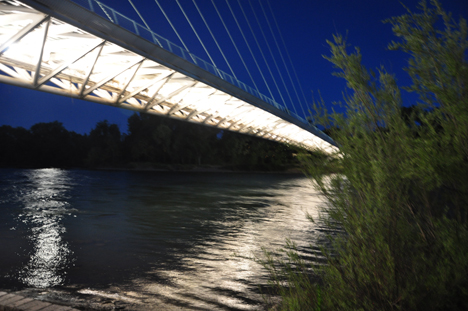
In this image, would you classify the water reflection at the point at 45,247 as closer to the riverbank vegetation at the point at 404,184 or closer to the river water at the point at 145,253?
the river water at the point at 145,253

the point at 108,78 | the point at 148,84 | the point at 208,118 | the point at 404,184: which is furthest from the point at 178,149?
the point at 404,184

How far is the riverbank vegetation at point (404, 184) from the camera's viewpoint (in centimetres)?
308

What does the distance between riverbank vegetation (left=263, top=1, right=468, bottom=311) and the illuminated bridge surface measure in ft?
2.74

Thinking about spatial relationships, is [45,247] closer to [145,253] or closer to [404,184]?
[145,253]

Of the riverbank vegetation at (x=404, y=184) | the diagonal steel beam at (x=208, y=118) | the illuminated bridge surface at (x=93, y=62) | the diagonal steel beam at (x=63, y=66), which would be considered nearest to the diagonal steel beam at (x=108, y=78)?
the illuminated bridge surface at (x=93, y=62)

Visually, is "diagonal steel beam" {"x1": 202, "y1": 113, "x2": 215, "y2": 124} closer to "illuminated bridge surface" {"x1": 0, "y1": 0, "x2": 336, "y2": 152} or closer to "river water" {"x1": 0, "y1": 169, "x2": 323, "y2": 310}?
"illuminated bridge surface" {"x1": 0, "y1": 0, "x2": 336, "y2": 152}

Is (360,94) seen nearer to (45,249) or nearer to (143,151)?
(45,249)

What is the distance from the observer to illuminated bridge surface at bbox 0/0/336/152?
10.5 meters

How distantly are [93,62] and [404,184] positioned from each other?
44.3 feet

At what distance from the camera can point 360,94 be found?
3.90 meters

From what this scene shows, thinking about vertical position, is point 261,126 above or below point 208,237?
above

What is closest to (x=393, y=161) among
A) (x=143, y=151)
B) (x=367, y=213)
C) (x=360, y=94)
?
(x=367, y=213)

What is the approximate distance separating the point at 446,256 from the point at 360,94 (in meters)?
1.91

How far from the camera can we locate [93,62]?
13.9 meters
